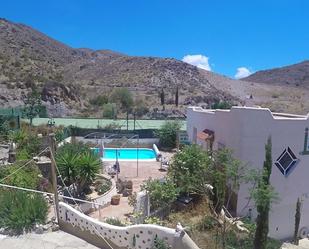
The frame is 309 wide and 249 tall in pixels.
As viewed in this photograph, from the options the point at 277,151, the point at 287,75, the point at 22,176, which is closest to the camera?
the point at 22,176

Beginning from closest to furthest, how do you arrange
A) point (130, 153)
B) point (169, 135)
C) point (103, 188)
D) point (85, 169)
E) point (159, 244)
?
point (159, 244), point (85, 169), point (103, 188), point (130, 153), point (169, 135)

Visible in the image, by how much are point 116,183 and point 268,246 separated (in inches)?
290

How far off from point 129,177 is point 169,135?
993 cm

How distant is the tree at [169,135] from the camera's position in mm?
28922

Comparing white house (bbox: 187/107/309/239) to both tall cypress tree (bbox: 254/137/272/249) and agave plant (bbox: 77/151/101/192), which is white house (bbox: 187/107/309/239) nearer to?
tall cypress tree (bbox: 254/137/272/249)

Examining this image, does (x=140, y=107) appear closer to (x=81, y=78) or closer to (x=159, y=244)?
(x=81, y=78)

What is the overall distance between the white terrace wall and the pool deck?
2.02 m

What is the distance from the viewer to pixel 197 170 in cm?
1424

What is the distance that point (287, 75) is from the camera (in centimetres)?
12150

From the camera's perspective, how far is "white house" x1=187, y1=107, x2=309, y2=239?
1511 centimetres

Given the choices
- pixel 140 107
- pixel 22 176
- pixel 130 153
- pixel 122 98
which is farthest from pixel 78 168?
pixel 122 98

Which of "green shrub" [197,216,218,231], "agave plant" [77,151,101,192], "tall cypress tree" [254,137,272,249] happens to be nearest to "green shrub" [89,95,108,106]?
"agave plant" [77,151,101,192]

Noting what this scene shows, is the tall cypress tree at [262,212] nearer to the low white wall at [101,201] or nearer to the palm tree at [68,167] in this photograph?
the low white wall at [101,201]

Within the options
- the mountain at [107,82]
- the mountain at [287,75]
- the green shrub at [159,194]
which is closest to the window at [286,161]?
the green shrub at [159,194]
